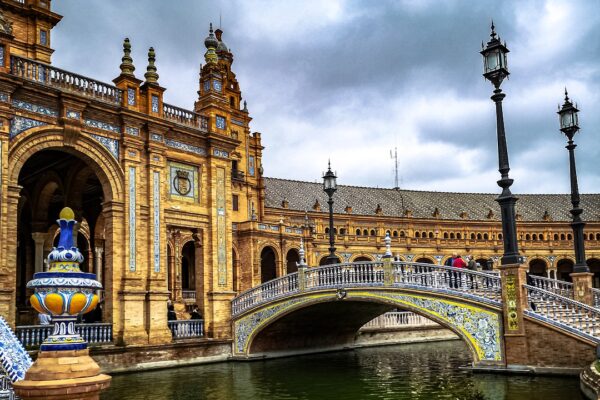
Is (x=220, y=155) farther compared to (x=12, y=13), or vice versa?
(x=12, y=13)

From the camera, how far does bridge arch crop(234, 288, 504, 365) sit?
16688 millimetres

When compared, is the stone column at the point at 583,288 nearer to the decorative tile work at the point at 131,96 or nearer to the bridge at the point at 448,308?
the bridge at the point at 448,308

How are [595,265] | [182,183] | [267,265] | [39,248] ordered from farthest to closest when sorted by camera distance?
1. [595,265]
2. [267,265]
3. [39,248]
4. [182,183]

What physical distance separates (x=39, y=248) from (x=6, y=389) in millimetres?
15898

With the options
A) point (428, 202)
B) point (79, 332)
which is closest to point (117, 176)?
point (79, 332)

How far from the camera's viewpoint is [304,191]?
6131 centimetres

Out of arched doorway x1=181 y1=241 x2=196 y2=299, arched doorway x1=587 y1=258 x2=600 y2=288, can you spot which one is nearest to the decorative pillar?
arched doorway x1=181 y1=241 x2=196 y2=299

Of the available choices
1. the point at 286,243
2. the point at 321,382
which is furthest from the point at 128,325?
the point at 286,243

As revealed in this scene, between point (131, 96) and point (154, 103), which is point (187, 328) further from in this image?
point (131, 96)

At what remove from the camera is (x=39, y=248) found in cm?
2377

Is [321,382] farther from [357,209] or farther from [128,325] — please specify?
[357,209]

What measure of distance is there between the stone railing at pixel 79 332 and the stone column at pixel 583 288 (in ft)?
49.3

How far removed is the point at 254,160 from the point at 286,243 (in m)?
11.9

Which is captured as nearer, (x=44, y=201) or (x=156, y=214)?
(x=156, y=214)
